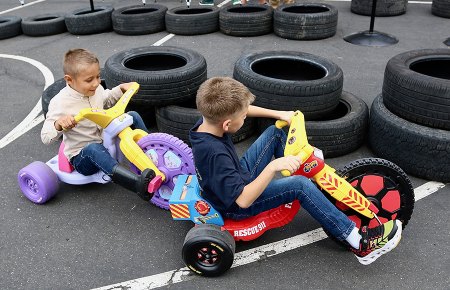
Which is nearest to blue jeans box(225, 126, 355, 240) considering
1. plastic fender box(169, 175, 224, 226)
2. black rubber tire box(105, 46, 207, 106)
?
→ plastic fender box(169, 175, 224, 226)

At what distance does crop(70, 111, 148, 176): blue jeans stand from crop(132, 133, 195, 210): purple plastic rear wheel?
11.6 inches

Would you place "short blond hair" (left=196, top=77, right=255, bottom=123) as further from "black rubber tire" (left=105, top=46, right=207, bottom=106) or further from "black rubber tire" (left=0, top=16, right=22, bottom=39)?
"black rubber tire" (left=0, top=16, right=22, bottom=39)

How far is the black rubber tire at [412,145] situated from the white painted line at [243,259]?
3.81ft

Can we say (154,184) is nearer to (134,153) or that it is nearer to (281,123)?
(134,153)

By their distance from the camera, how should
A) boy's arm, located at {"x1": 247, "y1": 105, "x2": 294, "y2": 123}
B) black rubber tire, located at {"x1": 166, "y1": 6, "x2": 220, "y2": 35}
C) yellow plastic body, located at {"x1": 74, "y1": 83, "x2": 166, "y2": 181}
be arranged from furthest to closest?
black rubber tire, located at {"x1": 166, "y1": 6, "x2": 220, "y2": 35} → yellow plastic body, located at {"x1": 74, "y1": 83, "x2": 166, "y2": 181} → boy's arm, located at {"x1": 247, "y1": 105, "x2": 294, "y2": 123}

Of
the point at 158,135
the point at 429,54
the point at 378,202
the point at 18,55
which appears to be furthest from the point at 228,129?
the point at 18,55

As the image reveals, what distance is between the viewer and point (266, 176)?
2.55 m

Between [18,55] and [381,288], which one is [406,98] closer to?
[381,288]

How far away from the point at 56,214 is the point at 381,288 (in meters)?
2.64

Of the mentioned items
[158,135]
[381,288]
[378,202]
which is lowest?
[381,288]

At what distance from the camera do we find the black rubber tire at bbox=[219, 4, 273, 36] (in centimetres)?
814

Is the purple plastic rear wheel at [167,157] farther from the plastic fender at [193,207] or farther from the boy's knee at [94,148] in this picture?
the plastic fender at [193,207]

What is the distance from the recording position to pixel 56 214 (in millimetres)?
3680

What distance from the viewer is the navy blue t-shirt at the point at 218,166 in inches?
103
